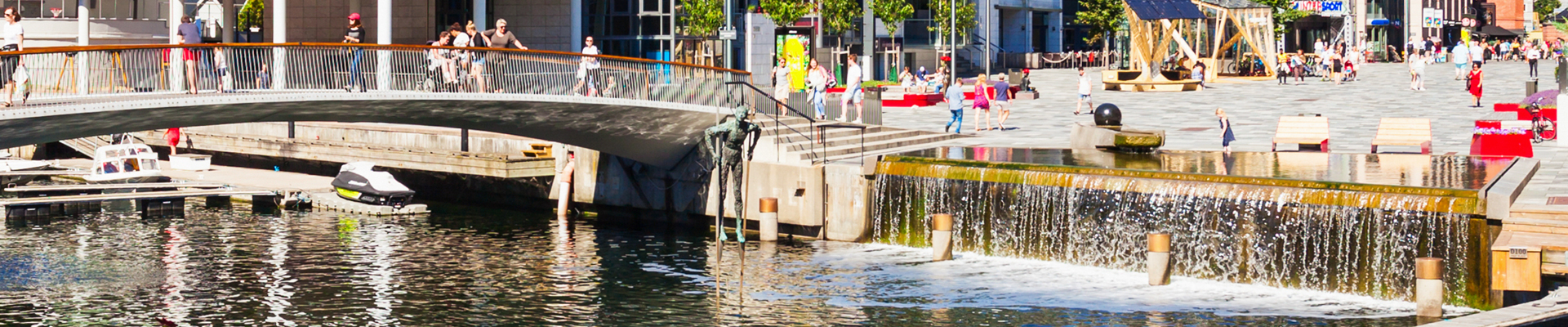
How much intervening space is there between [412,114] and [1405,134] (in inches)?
688

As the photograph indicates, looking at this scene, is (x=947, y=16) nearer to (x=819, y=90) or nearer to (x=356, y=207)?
(x=819, y=90)

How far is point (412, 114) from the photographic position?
32312 mm

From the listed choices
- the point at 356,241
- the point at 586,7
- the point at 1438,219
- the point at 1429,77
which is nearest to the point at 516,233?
the point at 356,241

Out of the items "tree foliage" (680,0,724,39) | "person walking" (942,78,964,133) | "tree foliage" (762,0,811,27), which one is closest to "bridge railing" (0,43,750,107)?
"person walking" (942,78,964,133)

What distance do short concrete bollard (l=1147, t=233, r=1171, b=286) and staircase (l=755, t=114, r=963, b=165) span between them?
8.75 m

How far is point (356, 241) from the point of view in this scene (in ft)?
110

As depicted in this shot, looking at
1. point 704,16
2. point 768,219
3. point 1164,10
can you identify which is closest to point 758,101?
point 768,219

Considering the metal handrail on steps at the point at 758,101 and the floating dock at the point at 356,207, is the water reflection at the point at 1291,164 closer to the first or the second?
the metal handrail on steps at the point at 758,101

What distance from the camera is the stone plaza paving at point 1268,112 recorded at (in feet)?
114

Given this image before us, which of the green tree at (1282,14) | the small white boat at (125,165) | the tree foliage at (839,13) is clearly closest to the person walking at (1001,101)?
the small white boat at (125,165)

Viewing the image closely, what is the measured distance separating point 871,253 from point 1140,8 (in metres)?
29.0

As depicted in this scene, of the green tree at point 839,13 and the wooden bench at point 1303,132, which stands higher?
the green tree at point 839,13

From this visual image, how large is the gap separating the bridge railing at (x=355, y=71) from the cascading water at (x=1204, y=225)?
15.6 ft

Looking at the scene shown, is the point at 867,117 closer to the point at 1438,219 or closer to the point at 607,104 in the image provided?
the point at 607,104
